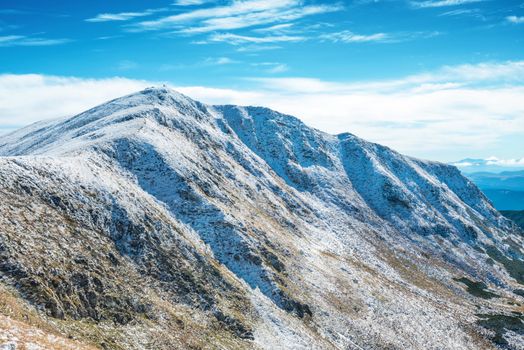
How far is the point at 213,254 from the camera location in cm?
4994

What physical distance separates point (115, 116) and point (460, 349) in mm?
72784

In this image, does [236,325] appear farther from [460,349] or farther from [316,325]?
[460,349]

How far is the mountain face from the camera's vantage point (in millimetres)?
30906

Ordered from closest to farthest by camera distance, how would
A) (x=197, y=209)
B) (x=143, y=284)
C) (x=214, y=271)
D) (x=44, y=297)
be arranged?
(x=44, y=297) < (x=143, y=284) < (x=214, y=271) < (x=197, y=209)

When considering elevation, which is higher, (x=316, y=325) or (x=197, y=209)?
(x=197, y=209)

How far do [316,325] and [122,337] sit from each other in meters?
24.9

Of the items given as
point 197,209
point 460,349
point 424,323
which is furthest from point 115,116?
point 460,349

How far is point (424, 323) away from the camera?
59.7 metres

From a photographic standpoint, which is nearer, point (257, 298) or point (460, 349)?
point (257, 298)

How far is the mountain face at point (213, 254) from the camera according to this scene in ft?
101

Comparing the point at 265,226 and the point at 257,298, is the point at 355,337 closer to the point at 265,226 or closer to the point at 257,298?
the point at 257,298

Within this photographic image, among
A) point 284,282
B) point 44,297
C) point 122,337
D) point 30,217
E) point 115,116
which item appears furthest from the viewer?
point 115,116

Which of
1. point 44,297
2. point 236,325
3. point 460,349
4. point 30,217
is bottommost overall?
point 460,349

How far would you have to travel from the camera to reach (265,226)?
6581cm
